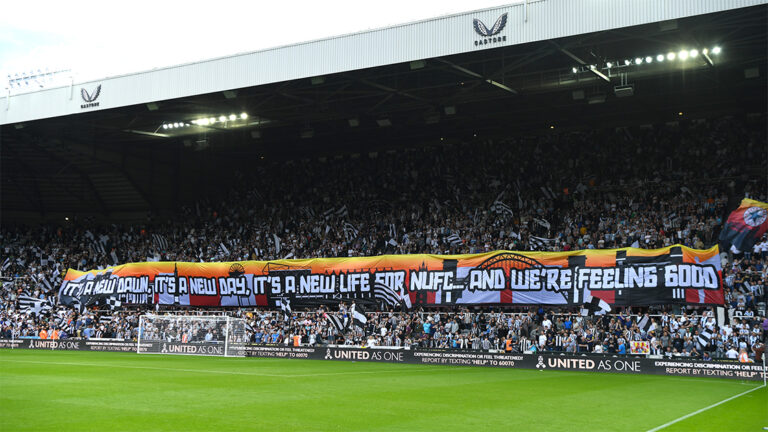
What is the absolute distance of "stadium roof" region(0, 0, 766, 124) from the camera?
85.4 ft

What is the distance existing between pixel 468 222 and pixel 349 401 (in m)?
25.6

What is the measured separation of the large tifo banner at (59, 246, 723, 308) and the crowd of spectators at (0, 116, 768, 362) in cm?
101

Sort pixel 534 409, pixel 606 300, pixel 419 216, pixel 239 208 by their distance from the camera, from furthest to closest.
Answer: pixel 239 208 < pixel 419 216 < pixel 606 300 < pixel 534 409

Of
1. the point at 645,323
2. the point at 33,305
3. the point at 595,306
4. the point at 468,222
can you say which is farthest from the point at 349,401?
the point at 33,305

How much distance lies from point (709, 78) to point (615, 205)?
26.2ft

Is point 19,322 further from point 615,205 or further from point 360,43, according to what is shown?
point 615,205

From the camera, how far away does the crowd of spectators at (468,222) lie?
30.0 metres

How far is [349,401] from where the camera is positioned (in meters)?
14.4

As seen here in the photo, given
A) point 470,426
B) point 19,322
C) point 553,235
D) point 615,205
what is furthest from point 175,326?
point 470,426

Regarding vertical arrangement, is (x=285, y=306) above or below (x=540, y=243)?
below

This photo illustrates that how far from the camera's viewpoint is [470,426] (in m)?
11.3

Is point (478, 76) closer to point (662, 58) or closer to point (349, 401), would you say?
point (662, 58)

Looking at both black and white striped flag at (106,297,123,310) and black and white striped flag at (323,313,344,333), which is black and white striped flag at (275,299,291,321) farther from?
black and white striped flag at (106,297,123,310)

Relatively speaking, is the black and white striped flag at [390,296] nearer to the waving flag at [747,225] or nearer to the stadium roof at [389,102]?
the stadium roof at [389,102]
